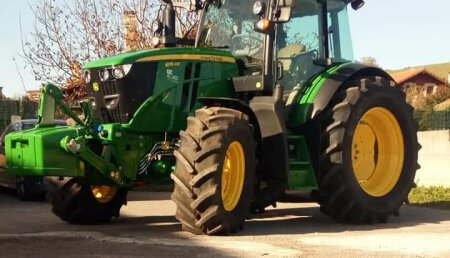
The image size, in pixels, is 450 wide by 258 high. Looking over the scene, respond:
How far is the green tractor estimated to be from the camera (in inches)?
281

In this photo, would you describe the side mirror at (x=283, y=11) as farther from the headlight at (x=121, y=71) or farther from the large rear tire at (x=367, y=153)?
the headlight at (x=121, y=71)

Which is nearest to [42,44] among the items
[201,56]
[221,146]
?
[201,56]

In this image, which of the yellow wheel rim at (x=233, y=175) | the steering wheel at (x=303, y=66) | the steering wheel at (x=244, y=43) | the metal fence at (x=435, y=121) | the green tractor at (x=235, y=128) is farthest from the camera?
the metal fence at (x=435, y=121)

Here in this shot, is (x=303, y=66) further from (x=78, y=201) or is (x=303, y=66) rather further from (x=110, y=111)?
(x=78, y=201)

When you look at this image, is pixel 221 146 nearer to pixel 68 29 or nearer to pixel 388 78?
pixel 388 78

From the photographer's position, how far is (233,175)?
24.3ft

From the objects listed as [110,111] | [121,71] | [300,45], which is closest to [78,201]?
[110,111]

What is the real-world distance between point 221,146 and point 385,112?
3278 mm

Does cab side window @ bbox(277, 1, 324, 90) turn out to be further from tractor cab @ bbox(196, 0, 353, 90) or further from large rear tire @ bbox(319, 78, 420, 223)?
large rear tire @ bbox(319, 78, 420, 223)

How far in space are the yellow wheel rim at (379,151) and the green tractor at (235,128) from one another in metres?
0.02

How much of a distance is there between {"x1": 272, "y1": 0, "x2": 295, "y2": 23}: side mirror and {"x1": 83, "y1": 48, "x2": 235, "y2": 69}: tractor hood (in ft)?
2.75

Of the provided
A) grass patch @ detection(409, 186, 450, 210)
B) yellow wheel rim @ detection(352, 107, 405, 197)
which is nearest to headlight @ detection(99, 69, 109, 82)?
yellow wheel rim @ detection(352, 107, 405, 197)

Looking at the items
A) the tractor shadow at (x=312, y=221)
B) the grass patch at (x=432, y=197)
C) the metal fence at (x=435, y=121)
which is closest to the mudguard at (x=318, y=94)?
the tractor shadow at (x=312, y=221)

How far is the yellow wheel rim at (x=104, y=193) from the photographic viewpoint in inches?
340
